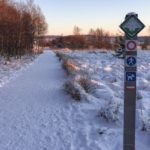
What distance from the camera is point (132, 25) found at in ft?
14.3

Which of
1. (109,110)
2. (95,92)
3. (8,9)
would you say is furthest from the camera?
(8,9)

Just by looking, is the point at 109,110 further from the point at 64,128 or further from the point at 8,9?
the point at 8,9

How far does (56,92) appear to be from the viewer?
1212cm

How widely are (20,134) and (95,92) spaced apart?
4.55 m

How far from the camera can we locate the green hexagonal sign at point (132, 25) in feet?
14.2

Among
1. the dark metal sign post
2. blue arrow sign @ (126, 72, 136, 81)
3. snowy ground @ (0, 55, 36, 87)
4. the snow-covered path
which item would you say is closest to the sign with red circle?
the dark metal sign post

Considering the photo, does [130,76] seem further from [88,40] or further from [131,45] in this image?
[88,40]

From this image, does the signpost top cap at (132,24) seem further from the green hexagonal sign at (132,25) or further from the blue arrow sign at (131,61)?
the blue arrow sign at (131,61)

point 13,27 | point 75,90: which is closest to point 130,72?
point 75,90

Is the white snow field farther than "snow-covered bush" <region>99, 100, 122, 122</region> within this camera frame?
No

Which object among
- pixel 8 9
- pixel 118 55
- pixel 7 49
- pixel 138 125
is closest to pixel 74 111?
pixel 138 125

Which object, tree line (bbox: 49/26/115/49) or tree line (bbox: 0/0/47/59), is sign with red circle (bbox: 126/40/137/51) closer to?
tree line (bbox: 0/0/47/59)

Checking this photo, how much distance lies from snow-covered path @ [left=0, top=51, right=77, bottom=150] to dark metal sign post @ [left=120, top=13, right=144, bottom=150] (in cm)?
171

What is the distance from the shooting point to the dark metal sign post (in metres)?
4.36
